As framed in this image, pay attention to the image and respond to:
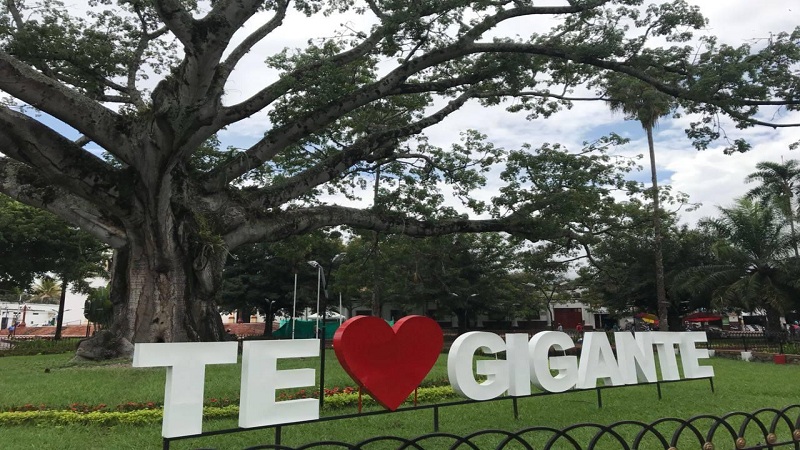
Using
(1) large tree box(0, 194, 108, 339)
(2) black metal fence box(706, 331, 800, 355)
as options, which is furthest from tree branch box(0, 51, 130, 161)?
(2) black metal fence box(706, 331, 800, 355)

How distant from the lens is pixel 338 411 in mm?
8016

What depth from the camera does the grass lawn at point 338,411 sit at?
20.3 ft

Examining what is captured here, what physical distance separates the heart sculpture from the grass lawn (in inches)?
26.3

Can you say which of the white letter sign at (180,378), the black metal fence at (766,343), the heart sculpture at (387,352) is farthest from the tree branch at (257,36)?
the black metal fence at (766,343)

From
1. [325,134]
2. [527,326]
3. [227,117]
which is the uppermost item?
[325,134]

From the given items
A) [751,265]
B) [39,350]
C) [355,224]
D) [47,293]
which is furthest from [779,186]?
[47,293]

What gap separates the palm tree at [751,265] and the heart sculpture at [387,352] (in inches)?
878

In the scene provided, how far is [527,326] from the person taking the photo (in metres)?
49.6

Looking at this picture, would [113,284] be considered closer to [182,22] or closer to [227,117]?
[227,117]

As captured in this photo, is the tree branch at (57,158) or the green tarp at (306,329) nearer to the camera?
the tree branch at (57,158)

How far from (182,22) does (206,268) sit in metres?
5.85

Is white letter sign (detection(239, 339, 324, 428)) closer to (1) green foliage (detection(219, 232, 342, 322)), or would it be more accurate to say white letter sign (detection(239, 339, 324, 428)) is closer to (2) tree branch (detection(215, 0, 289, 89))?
(2) tree branch (detection(215, 0, 289, 89))

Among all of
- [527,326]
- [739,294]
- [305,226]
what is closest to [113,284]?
[305,226]

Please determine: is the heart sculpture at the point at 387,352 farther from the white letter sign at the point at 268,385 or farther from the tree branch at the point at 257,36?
the tree branch at the point at 257,36
